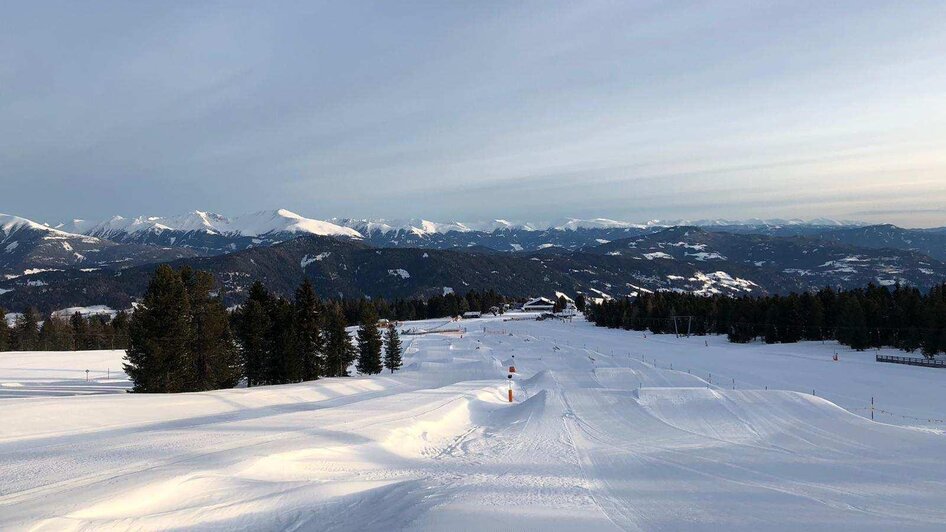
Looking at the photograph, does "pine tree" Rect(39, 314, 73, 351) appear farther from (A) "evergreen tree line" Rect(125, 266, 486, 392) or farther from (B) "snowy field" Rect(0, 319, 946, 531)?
(B) "snowy field" Rect(0, 319, 946, 531)

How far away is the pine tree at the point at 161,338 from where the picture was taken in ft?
107

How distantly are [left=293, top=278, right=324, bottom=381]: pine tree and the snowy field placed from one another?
28.9 feet

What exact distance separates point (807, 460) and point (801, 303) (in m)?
76.9

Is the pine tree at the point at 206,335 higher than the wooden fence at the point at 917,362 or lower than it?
higher

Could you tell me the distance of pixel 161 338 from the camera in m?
33.1

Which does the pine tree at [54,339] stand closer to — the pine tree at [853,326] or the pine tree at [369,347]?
the pine tree at [369,347]

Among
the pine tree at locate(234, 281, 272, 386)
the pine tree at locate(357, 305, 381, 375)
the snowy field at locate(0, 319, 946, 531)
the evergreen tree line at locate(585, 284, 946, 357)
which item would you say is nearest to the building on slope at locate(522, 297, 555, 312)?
the evergreen tree line at locate(585, 284, 946, 357)

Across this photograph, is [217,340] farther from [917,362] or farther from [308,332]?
[917,362]

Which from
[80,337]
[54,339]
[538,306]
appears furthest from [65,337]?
[538,306]

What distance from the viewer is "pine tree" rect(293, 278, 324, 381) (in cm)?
4103

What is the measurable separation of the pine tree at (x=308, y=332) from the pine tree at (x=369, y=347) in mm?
11351

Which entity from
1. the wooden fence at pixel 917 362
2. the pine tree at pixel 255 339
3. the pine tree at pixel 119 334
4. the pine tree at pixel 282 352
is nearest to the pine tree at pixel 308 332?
the pine tree at pixel 282 352

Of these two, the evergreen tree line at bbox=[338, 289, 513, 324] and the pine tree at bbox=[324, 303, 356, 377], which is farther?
the evergreen tree line at bbox=[338, 289, 513, 324]

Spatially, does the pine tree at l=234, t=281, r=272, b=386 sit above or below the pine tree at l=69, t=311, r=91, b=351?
above
